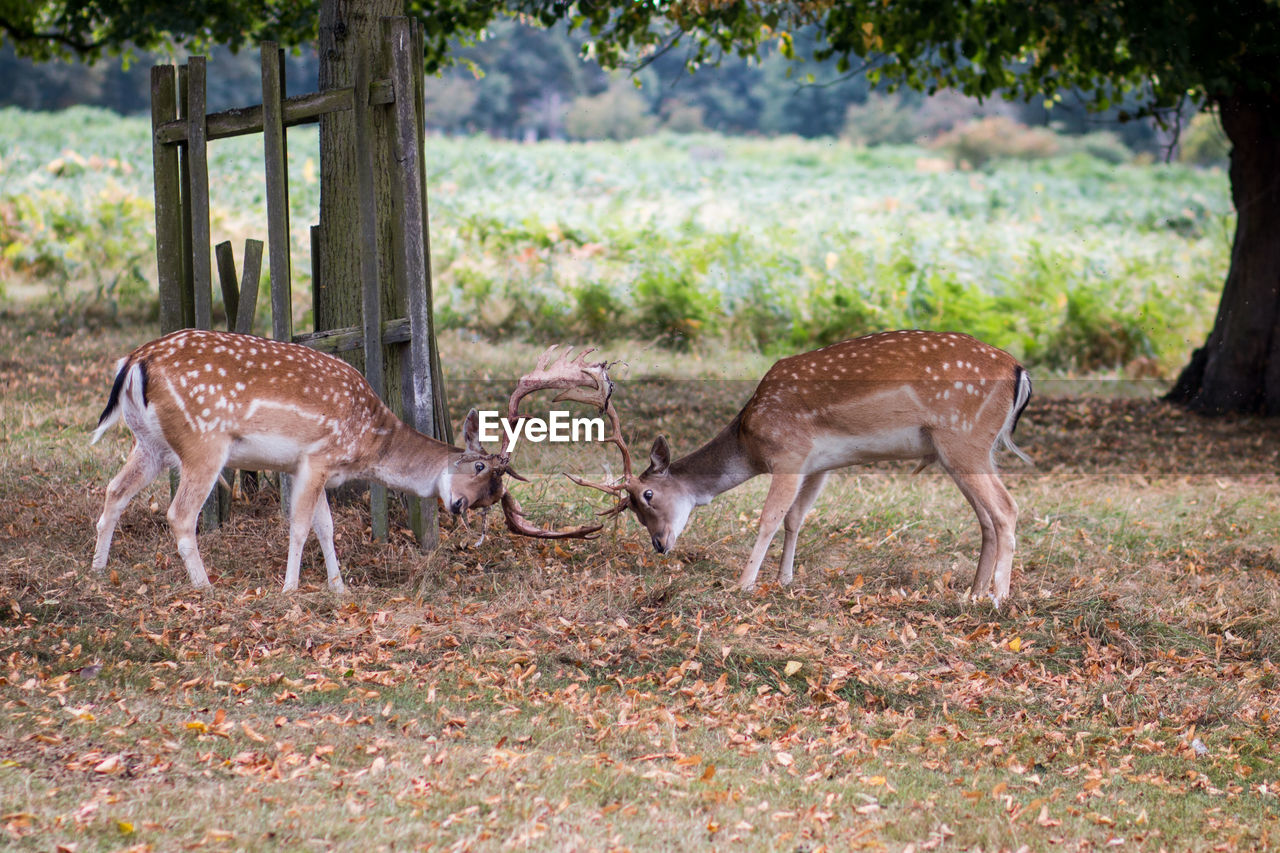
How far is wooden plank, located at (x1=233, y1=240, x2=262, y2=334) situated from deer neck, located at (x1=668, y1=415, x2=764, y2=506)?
7.56 feet

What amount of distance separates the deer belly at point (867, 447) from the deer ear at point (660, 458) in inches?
29.2

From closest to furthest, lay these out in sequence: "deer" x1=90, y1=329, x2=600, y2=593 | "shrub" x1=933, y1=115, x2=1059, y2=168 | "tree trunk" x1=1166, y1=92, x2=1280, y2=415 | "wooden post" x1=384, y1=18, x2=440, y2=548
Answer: "deer" x1=90, y1=329, x2=600, y2=593 → "wooden post" x1=384, y1=18, x2=440, y2=548 → "tree trunk" x1=1166, y1=92, x2=1280, y2=415 → "shrub" x1=933, y1=115, x2=1059, y2=168

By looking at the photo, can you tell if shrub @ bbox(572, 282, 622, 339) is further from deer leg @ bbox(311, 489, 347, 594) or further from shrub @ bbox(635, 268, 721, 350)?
deer leg @ bbox(311, 489, 347, 594)

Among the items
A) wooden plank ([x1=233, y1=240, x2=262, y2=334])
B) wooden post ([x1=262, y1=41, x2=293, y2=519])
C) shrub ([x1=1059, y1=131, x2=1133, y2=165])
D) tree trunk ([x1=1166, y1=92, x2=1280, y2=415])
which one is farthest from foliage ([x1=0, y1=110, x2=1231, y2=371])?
shrub ([x1=1059, y1=131, x2=1133, y2=165])

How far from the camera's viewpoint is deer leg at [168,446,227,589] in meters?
5.54

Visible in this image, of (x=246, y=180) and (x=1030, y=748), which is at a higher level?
(x=246, y=180)

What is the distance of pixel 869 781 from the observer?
4.08 meters

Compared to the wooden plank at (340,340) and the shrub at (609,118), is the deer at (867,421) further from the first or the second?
the shrub at (609,118)

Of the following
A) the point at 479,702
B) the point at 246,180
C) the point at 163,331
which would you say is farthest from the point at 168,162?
the point at 246,180

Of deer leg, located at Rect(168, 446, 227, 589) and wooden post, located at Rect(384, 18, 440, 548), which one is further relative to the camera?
wooden post, located at Rect(384, 18, 440, 548)

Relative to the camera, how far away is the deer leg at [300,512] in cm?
575

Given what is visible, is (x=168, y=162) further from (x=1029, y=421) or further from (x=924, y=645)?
(x=1029, y=421)

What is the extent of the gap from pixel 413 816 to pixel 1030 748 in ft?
7.23

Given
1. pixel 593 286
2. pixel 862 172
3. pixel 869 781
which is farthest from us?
pixel 862 172
